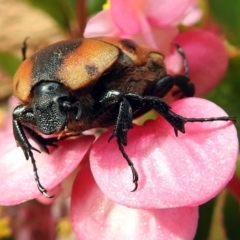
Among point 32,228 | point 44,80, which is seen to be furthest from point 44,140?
point 32,228

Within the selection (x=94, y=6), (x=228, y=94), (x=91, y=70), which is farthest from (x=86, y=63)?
(x=94, y=6)

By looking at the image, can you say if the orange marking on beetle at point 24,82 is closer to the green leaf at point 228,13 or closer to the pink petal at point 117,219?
the pink petal at point 117,219

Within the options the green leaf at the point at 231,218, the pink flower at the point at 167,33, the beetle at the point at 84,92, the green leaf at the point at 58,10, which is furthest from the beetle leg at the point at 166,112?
the green leaf at the point at 58,10

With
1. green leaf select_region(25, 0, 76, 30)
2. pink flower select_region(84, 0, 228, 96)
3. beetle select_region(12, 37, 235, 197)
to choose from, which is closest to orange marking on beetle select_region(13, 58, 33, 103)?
beetle select_region(12, 37, 235, 197)

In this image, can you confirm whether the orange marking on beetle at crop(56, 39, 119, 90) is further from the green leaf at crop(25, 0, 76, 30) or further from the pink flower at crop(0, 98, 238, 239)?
the green leaf at crop(25, 0, 76, 30)

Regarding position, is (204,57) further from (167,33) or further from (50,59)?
(50,59)

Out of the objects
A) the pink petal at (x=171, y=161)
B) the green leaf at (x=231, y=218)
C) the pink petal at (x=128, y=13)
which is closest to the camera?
the pink petal at (x=171, y=161)

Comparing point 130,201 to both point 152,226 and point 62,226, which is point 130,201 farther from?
point 62,226
